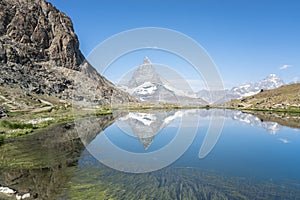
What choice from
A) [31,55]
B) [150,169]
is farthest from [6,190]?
[31,55]

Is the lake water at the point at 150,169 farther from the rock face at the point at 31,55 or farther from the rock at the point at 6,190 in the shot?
the rock face at the point at 31,55

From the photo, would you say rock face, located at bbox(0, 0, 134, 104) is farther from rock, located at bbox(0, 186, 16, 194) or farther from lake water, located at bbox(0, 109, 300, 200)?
rock, located at bbox(0, 186, 16, 194)

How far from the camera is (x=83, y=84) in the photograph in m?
185

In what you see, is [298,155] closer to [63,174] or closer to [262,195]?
[262,195]

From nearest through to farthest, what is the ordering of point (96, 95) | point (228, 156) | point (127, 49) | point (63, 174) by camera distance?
point (63, 174), point (228, 156), point (127, 49), point (96, 95)

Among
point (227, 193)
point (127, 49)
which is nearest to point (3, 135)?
point (127, 49)

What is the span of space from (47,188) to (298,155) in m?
30.3

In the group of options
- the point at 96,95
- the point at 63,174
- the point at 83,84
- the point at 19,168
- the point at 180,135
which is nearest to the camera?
the point at 63,174

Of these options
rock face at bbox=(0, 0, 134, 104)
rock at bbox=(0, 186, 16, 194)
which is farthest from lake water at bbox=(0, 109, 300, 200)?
rock face at bbox=(0, 0, 134, 104)

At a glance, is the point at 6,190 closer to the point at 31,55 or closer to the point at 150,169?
the point at 150,169

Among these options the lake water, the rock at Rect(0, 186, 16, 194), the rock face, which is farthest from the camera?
the rock face

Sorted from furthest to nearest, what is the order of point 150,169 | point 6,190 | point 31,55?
point 31,55
point 150,169
point 6,190

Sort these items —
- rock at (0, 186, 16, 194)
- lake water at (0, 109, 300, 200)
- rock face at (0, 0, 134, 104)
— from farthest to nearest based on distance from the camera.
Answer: rock face at (0, 0, 134, 104) < lake water at (0, 109, 300, 200) < rock at (0, 186, 16, 194)

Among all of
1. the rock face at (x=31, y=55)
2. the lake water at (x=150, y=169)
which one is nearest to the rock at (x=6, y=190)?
the lake water at (x=150, y=169)
